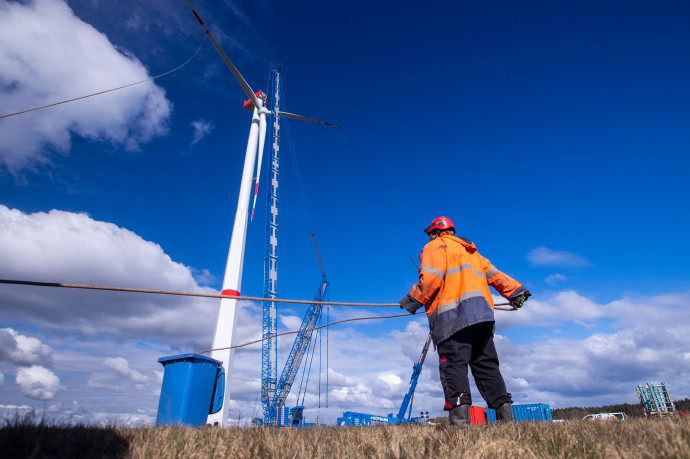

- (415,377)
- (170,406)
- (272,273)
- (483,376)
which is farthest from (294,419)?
(483,376)

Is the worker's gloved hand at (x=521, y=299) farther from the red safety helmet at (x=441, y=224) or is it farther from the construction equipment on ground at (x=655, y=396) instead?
the construction equipment on ground at (x=655, y=396)

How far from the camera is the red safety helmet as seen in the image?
7.39 m

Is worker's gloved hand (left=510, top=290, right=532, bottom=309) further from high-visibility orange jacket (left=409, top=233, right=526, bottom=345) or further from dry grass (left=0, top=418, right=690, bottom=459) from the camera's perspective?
dry grass (left=0, top=418, right=690, bottom=459)

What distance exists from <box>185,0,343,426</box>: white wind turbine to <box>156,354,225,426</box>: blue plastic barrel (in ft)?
3.95

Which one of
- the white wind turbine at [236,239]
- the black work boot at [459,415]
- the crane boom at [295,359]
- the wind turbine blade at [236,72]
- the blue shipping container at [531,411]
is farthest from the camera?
the crane boom at [295,359]

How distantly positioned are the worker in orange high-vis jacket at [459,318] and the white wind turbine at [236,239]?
24.5 ft

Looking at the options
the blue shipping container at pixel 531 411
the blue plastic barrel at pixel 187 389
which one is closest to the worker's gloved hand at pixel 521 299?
the blue plastic barrel at pixel 187 389

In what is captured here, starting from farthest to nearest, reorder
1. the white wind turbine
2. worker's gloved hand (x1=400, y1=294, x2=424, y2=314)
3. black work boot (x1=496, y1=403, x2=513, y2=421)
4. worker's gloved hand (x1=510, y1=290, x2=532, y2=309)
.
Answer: the white wind turbine → worker's gloved hand (x1=510, y1=290, x2=532, y2=309) → worker's gloved hand (x1=400, y1=294, x2=424, y2=314) → black work boot (x1=496, y1=403, x2=513, y2=421)

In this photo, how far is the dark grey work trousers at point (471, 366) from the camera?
5820 millimetres

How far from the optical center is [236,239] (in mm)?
17312

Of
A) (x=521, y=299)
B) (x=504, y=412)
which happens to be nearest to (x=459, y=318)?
(x=504, y=412)

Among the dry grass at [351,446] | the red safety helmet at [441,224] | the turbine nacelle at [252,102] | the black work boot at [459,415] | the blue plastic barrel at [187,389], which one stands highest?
the turbine nacelle at [252,102]

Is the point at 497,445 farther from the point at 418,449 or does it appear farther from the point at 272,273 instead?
the point at 272,273

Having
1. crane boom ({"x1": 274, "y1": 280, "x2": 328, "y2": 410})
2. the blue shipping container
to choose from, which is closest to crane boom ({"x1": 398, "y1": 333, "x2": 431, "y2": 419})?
→ the blue shipping container
